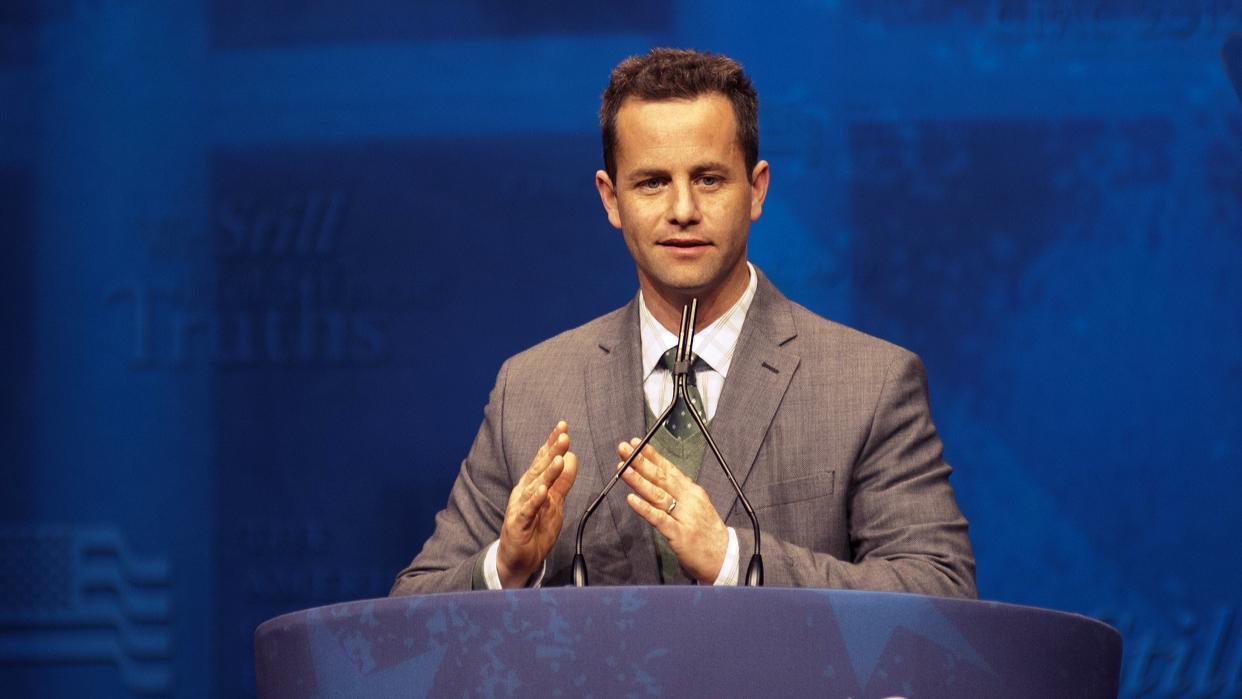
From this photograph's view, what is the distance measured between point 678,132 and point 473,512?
676 millimetres

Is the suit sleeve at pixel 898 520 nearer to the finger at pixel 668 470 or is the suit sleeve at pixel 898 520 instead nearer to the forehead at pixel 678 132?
the finger at pixel 668 470

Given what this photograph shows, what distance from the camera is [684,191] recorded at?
248 centimetres

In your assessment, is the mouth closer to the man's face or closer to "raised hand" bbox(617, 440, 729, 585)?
Result: the man's face

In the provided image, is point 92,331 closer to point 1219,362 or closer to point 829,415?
point 829,415

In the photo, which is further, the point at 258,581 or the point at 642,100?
the point at 258,581

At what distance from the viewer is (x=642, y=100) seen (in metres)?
2.55

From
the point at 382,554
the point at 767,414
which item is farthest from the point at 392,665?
the point at 382,554

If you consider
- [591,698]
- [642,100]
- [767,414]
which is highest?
[642,100]

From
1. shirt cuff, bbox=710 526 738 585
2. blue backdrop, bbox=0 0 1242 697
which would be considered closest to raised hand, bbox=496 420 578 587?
shirt cuff, bbox=710 526 738 585

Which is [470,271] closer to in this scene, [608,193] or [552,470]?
[608,193]

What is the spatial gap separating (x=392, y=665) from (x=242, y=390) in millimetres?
2209

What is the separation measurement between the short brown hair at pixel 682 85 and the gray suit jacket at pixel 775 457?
0.27 meters

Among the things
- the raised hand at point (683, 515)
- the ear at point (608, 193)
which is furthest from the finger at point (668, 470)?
the ear at point (608, 193)

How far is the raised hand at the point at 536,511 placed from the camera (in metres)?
2.04
